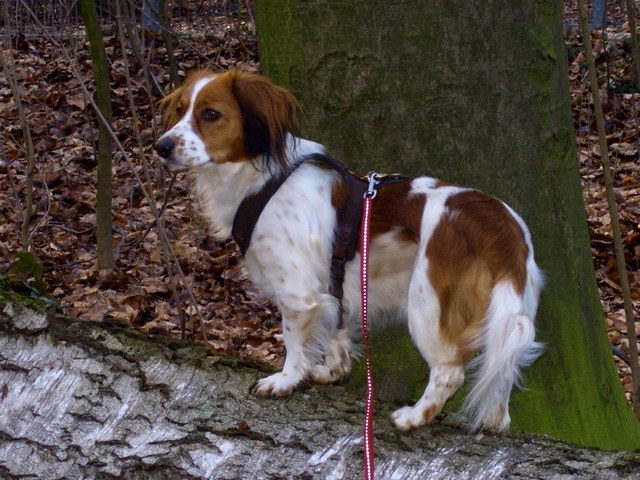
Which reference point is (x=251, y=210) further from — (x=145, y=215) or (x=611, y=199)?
(x=145, y=215)

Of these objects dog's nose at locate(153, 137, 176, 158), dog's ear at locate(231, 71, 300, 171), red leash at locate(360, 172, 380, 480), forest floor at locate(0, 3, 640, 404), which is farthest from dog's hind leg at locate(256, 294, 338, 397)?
forest floor at locate(0, 3, 640, 404)

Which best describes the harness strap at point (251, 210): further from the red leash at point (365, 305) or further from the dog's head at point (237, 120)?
the red leash at point (365, 305)

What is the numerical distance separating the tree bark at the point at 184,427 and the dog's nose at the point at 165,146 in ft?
2.33

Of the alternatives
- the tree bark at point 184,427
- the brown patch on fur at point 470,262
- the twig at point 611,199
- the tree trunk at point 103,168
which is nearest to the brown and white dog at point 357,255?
the brown patch on fur at point 470,262

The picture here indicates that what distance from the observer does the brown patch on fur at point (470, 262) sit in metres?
2.59

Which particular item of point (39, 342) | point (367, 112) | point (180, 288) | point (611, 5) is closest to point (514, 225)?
point (367, 112)

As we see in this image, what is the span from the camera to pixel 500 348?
2.47 metres

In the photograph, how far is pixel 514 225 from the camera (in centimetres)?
267

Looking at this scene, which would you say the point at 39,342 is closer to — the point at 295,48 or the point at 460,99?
the point at 295,48

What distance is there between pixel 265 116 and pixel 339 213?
1.48 feet

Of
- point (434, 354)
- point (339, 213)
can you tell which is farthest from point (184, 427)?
point (339, 213)

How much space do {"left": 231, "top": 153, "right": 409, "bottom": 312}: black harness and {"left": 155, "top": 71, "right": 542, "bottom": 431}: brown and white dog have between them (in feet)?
0.09

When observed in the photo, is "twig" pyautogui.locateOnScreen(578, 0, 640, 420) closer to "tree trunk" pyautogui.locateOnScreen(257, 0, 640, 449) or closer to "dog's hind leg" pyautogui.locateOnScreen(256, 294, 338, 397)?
"tree trunk" pyautogui.locateOnScreen(257, 0, 640, 449)

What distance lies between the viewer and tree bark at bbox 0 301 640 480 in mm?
2281
